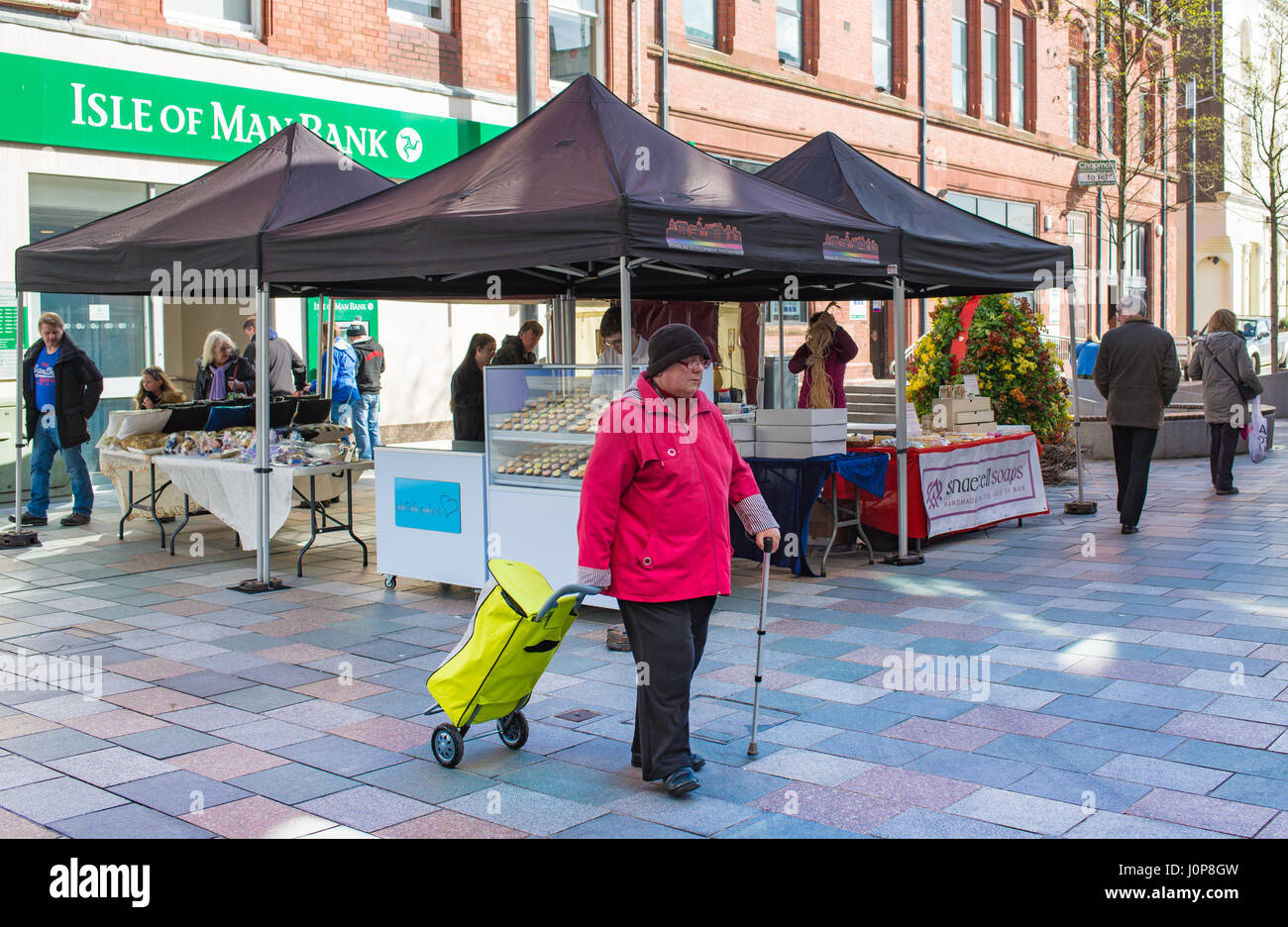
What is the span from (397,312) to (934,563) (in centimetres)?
893

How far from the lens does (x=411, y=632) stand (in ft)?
24.2

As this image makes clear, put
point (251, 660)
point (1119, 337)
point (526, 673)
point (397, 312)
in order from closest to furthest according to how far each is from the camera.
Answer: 1. point (526, 673)
2. point (251, 660)
3. point (1119, 337)
4. point (397, 312)

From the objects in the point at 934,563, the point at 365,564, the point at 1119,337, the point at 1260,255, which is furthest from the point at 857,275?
the point at 1260,255

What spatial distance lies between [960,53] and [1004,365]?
52.2 ft

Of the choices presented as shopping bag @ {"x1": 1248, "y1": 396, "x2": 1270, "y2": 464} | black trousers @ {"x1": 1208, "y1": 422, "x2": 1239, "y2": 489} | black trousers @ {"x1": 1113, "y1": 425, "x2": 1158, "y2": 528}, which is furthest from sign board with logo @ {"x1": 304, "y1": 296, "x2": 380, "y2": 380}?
shopping bag @ {"x1": 1248, "y1": 396, "x2": 1270, "y2": 464}

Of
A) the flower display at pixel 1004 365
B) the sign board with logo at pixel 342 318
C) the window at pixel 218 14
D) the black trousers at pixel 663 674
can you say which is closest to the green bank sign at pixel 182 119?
the window at pixel 218 14

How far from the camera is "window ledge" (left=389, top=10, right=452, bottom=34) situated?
15.7 m

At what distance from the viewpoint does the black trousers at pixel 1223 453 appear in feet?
41.9

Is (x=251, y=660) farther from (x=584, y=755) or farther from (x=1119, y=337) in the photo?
(x=1119, y=337)

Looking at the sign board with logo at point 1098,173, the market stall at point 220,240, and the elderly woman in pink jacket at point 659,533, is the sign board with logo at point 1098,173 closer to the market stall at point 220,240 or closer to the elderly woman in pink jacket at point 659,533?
the market stall at point 220,240

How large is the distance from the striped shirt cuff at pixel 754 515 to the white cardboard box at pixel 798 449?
12.9 ft

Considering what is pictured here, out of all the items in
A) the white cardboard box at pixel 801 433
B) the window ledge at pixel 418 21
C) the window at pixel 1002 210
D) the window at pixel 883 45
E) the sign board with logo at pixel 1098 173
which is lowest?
the white cardboard box at pixel 801 433

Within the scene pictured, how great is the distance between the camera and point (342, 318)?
1512 cm

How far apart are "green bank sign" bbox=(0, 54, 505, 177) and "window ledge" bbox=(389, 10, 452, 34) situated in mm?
1214
